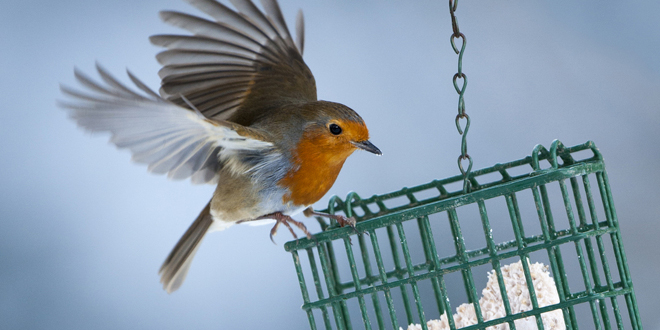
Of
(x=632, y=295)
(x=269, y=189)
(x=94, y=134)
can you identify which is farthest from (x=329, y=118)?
(x=632, y=295)

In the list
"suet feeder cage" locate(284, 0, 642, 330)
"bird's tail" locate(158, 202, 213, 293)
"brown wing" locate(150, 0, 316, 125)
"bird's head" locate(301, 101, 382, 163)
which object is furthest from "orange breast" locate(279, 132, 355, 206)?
"bird's tail" locate(158, 202, 213, 293)

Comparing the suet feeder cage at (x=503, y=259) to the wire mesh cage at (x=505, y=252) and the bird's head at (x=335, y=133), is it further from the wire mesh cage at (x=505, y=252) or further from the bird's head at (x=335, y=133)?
the bird's head at (x=335, y=133)

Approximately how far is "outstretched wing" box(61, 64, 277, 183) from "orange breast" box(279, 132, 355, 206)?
0.11 metres

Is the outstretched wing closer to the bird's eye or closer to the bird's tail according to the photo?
the bird's eye

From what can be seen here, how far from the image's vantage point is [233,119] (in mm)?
3330

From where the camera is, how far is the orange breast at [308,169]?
2809mm

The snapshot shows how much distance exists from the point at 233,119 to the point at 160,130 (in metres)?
0.75

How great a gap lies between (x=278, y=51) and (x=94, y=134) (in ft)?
4.29

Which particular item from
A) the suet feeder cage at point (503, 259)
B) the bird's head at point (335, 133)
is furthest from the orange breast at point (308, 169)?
the suet feeder cage at point (503, 259)

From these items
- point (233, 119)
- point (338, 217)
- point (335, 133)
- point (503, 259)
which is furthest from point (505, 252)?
point (233, 119)

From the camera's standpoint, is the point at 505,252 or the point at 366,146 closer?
the point at 505,252

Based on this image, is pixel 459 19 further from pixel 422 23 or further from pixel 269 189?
pixel 269 189

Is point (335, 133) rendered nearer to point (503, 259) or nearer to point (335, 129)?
point (335, 129)

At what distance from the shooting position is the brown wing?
3.25m
